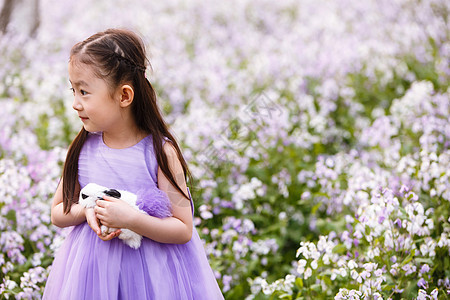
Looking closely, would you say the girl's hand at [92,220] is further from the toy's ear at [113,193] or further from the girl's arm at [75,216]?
the toy's ear at [113,193]

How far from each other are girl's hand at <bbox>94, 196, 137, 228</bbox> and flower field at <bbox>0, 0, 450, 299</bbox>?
1.38ft

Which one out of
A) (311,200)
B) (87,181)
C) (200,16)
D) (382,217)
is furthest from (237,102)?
(200,16)

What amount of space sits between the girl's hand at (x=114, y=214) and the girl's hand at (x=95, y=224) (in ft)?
0.11

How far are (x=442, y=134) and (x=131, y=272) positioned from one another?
2666mm

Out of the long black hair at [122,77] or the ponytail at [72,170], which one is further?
the ponytail at [72,170]

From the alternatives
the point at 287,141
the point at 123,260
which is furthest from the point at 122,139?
the point at 287,141

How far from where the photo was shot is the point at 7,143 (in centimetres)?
380

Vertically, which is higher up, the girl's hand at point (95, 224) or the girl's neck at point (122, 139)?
the girl's neck at point (122, 139)

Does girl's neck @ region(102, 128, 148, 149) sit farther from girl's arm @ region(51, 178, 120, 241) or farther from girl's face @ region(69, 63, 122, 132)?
girl's arm @ region(51, 178, 120, 241)

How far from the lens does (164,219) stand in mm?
1900

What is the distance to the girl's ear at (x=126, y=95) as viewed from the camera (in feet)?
6.16

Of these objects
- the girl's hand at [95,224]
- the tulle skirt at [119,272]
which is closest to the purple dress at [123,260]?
the tulle skirt at [119,272]

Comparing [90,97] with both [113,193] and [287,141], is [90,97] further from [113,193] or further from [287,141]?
[287,141]

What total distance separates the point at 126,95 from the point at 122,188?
1.30 ft
